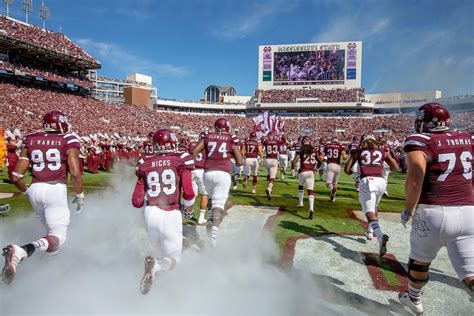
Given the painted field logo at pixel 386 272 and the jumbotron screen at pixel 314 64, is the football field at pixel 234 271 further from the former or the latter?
the jumbotron screen at pixel 314 64

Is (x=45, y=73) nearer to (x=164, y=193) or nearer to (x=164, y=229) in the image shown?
(x=164, y=193)

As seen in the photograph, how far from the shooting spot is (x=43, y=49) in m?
38.9

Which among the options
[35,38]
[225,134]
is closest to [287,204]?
[225,134]

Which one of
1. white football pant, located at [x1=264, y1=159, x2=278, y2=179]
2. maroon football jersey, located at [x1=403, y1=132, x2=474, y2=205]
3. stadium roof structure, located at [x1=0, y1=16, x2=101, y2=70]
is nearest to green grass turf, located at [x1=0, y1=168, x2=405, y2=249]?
white football pant, located at [x1=264, y1=159, x2=278, y2=179]

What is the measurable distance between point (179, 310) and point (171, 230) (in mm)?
918

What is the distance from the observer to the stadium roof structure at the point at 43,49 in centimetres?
3632

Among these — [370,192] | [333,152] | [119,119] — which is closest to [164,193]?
[370,192]

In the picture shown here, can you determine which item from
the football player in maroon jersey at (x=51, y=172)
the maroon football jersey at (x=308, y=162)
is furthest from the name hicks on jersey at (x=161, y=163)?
the maroon football jersey at (x=308, y=162)

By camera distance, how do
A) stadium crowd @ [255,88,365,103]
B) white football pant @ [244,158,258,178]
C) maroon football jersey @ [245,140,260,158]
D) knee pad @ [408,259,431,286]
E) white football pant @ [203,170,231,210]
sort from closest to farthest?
knee pad @ [408,259,431,286] → white football pant @ [203,170,231,210] → white football pant @ [244,158,258,178] → maroon football jersey @ [245,140,260,158] → stadium crowd @ [255,88,365,103]

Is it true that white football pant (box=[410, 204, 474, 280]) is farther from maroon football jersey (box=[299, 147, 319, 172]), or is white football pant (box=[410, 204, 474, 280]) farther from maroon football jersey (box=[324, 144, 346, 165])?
maroon football jersey (box=[324, 144, 346, 165])

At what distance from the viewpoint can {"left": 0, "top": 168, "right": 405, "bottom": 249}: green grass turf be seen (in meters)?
7.53

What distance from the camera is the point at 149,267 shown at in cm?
380

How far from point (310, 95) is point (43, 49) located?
4279cm

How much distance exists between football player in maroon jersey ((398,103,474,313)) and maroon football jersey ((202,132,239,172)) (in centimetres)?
365
